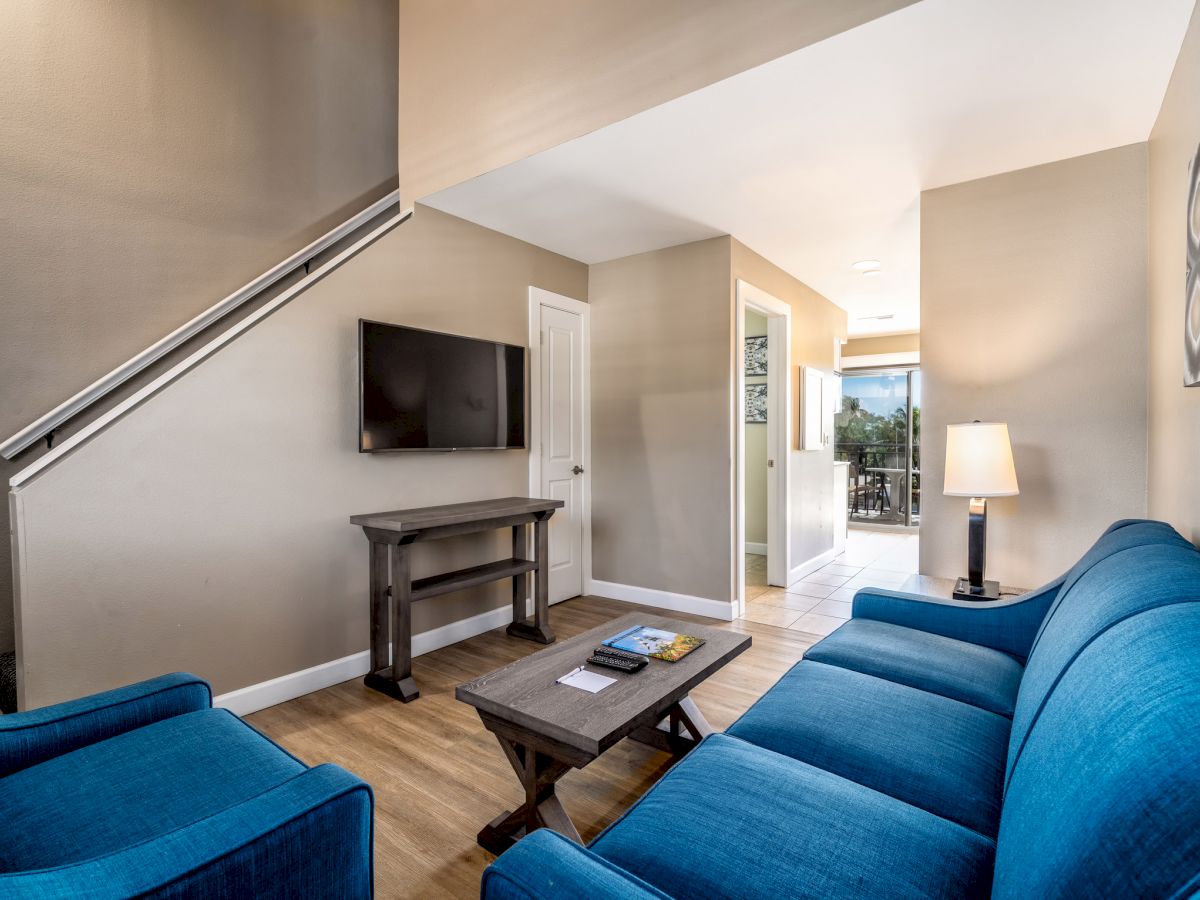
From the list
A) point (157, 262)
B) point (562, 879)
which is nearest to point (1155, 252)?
point (562, 879)

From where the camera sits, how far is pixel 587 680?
1837 millimetres

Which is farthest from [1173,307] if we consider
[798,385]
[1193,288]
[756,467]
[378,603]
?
[756,467]

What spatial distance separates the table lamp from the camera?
2.57 metres

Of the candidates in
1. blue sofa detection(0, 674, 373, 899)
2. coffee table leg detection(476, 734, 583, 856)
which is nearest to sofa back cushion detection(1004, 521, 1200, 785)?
coffee table leg detection(476, 734, 583, 856)

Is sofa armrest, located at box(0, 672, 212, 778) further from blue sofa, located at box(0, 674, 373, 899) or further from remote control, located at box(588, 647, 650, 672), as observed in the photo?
remote control, located at box(588, 647, 650, 672)

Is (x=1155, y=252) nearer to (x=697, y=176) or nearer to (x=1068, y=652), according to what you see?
(x=697, y=176)

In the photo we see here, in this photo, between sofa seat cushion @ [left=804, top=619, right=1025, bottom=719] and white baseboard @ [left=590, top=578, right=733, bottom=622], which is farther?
white baseboard @ [left=590, top=578, right=733, bottom=622]

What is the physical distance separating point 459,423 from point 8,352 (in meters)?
1.95

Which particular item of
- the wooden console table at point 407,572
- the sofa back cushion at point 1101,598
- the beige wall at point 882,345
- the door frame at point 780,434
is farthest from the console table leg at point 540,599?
the beige wall at point 882,345

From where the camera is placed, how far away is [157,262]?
2938 mm

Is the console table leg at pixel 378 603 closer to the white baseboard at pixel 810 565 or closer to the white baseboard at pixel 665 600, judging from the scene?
the white baseboard at pixel 665 600

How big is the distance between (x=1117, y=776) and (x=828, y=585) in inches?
178

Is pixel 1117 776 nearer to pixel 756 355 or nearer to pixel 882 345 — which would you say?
pixel 756 355

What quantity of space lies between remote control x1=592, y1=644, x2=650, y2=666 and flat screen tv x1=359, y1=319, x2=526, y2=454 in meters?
1.64
